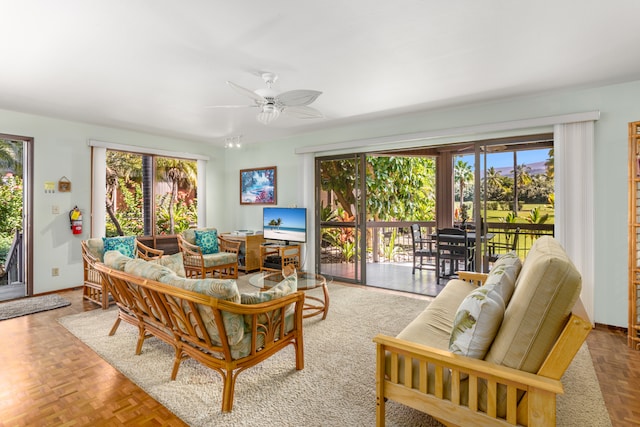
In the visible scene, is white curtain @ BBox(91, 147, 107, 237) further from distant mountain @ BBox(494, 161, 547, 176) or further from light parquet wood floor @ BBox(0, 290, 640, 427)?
distant mountain @ BBox(494, 161, 547, 176)

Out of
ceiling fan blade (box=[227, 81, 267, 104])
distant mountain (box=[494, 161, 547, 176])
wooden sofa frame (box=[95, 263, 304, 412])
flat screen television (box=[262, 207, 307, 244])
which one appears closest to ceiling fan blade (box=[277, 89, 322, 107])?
ceiling fan blade (box=[227, 81, 267, 104])

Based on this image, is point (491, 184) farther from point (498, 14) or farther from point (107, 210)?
point (107, 210)

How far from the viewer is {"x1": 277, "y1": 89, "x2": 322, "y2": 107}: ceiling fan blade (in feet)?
8.30

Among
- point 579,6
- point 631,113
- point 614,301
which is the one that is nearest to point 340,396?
point 579,6

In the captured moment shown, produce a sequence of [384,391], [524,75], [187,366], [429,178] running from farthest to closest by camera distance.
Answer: [429,178] → [524,75] → [187,366] → [384,391]

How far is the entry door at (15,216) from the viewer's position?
4.23 metres

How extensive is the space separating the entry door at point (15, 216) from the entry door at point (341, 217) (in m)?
3.95

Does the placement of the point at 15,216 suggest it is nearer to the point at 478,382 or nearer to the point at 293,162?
the point at 293,162

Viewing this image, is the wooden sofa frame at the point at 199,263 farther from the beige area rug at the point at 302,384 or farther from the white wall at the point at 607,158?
the white wall at the point at 607,158

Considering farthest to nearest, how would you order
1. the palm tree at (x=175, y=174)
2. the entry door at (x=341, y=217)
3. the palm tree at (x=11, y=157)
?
1. the palm tree at (x=175, y=174)
2. the entry door at (x=341, y=217)
3. the palm tree at (x=11, y=157)

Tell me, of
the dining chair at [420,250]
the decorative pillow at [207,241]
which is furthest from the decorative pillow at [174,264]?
the dining chair at [420,250]

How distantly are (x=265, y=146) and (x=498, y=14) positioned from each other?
4.56m

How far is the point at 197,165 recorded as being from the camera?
6152mm

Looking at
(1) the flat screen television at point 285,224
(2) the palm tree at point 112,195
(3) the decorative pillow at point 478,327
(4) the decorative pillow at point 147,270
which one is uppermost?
(2) the palm tree at point 112,195
